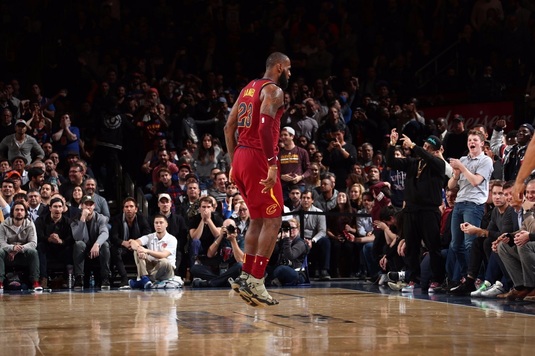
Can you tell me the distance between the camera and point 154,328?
6270 millimetres

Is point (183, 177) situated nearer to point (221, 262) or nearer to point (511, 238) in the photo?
point (221, 262)

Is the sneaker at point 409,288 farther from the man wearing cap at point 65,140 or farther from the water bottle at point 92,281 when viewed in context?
the man wearing cap at point 65,140

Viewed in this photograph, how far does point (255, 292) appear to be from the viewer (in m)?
7.29

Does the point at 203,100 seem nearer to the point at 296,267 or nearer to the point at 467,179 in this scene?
the point at 296,267

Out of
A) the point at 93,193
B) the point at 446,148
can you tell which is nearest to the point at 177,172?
the point at 93,193

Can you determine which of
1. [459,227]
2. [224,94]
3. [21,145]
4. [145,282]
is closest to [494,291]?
[459,227]

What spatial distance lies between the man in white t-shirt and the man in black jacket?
462 millimetres

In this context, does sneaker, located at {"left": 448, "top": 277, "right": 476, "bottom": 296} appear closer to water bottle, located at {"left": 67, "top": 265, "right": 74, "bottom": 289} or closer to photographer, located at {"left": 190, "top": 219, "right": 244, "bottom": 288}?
photographer, located at {"left": 190, "top": 219, "right": 244, "bottom": 288}

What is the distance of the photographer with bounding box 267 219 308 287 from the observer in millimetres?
12008

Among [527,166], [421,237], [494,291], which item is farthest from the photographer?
[421,237]

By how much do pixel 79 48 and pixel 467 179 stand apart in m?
9.44

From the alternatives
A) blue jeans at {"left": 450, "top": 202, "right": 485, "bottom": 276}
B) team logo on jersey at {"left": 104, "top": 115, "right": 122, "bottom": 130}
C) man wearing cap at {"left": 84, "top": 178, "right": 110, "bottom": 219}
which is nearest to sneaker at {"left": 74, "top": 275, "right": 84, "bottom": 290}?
man wearing cap at {"left": 84, "top": 178, "right": 110, "bottom": 219}

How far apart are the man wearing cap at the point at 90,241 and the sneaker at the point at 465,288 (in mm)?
4797

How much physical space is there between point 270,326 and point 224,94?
1035cm
